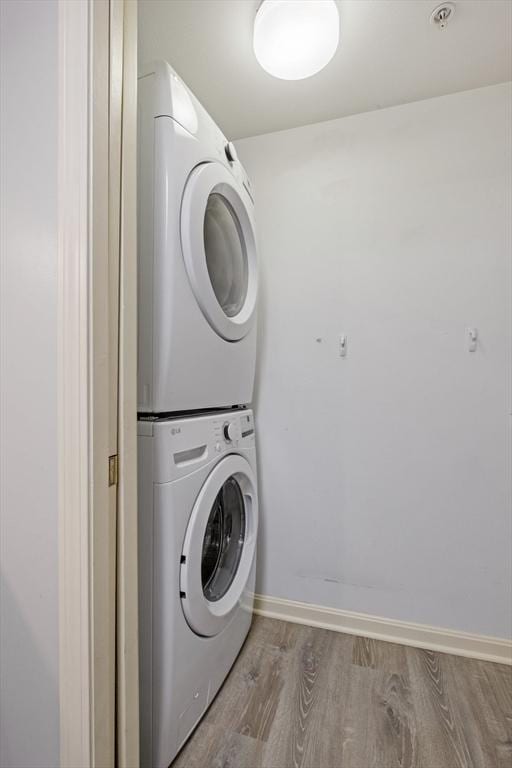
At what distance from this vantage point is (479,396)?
149cm

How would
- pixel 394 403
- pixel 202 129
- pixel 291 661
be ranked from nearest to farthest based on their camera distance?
pixel 202 129 < pixel 291 661 < pixel 394 403

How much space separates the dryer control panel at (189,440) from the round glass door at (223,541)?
0.18 meters

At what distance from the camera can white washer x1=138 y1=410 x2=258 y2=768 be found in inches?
36.4

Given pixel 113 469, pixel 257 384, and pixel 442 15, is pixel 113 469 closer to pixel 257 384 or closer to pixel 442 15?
pixel 257 384

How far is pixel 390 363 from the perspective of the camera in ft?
5.22

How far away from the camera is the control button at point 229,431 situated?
1.21 m

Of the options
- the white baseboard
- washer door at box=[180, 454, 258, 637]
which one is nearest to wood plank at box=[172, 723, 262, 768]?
washer door at box=[180, 454, 258, 637]

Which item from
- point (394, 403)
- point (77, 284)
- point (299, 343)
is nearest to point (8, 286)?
point (77, 284)

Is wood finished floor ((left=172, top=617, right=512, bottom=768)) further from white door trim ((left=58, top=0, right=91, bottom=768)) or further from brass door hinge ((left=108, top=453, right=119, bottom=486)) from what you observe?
brass door hinge ((left=108, top=453, right=119, bottom=486))

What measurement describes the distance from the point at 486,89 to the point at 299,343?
124 centimetres

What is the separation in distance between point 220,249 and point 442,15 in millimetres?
1005

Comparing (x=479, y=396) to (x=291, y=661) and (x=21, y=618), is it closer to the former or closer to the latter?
(x=291, y=661)

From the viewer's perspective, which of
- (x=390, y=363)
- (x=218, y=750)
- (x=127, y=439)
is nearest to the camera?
(x=127, y=439)

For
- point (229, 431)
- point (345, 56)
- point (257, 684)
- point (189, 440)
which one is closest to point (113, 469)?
Answer: point (189, 440)
